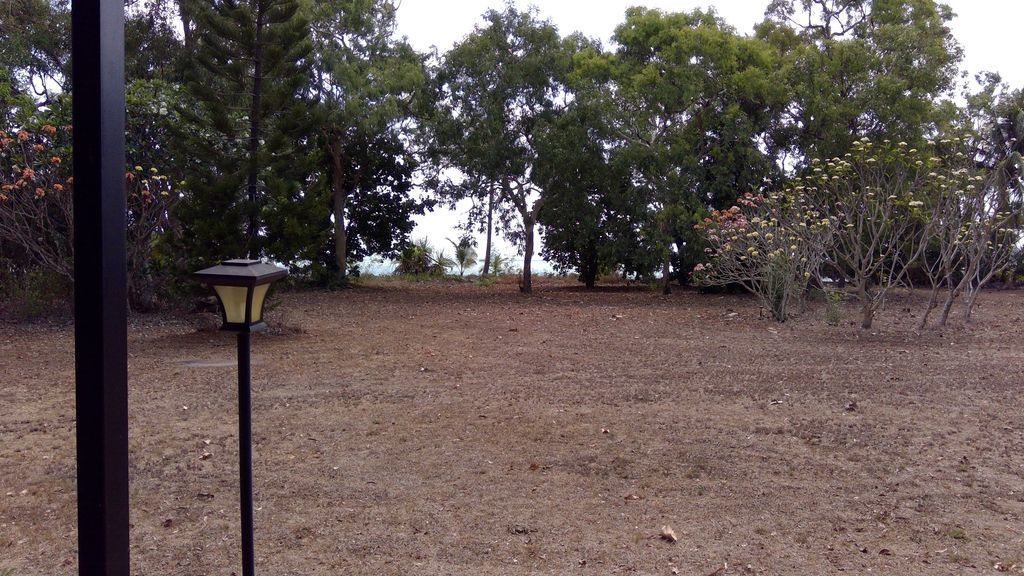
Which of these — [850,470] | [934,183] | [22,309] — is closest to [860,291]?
[934,183]

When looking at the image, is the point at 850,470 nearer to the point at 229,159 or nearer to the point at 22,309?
the point at 229,159

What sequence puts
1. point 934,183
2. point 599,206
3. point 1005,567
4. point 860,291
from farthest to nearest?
point 599,206, point 860,291, point 934,183, point 1005,567

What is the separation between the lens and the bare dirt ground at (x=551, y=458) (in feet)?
11.0

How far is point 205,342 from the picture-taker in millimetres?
8828

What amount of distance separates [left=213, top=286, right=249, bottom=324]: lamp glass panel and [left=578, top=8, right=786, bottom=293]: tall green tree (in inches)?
A: 466

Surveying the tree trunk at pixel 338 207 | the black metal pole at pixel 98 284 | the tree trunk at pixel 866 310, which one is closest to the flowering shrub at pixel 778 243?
the tree trunk at pixel 866 310

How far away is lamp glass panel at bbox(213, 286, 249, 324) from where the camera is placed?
9.08 ft

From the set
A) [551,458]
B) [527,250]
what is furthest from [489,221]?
[551,458]

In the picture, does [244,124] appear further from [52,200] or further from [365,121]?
[365,121]

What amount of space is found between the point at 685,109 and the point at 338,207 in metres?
6.72

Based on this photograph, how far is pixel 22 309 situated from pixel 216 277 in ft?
30.1

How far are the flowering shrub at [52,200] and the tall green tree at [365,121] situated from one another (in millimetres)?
3080

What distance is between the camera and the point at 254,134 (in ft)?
30.0

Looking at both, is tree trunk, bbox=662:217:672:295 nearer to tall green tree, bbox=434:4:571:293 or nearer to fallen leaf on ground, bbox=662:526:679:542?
tall green tree, bbox=434:4:571:293
